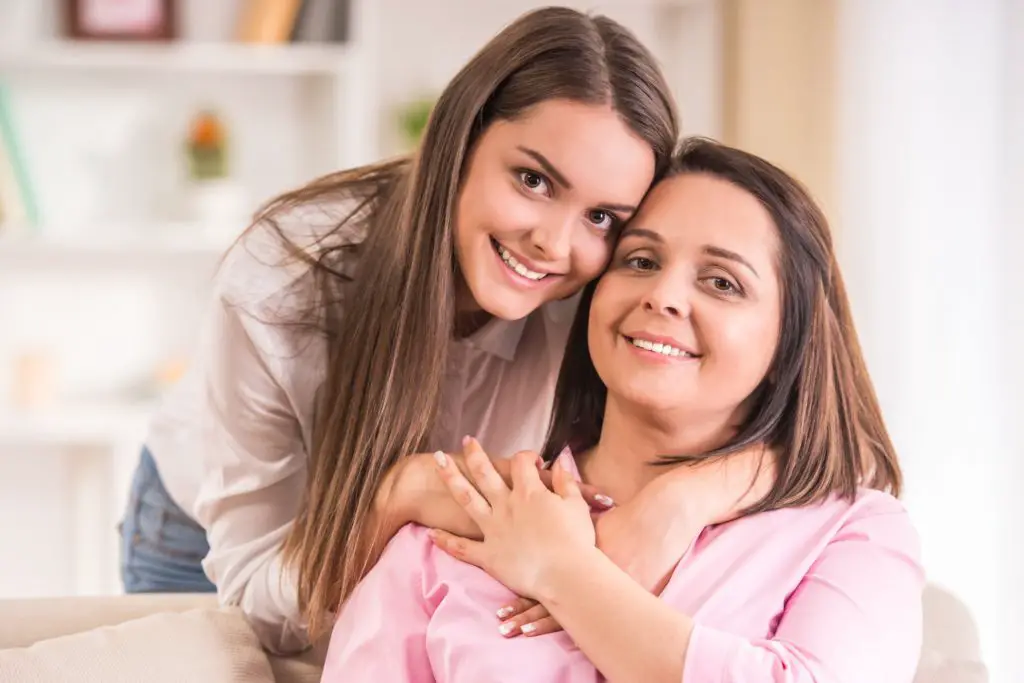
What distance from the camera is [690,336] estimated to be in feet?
4.39

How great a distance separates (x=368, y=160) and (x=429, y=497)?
2.14 metres

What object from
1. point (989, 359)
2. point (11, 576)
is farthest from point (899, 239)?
point (11, 576)

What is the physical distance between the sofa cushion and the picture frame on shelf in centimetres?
219

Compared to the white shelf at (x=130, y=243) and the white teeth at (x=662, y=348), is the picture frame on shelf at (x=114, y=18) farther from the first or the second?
the white teeth at (x=662, y=348)

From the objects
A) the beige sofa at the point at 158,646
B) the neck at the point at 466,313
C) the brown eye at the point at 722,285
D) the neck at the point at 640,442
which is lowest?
the beige sofa at the point at 158,646

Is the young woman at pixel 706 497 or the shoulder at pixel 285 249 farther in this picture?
the shoulder at pixel 285 249

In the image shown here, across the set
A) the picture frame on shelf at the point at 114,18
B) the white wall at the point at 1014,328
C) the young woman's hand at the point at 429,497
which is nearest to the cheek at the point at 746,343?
the young woman's hand at the point at 429,497

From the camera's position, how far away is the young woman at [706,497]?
4.19 feet

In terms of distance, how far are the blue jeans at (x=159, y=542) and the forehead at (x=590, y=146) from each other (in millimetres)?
966

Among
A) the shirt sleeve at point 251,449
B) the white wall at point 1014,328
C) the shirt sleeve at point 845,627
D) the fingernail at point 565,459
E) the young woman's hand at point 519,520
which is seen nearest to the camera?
the shirt sleeve at point 845,627

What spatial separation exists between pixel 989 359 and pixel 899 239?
32cm

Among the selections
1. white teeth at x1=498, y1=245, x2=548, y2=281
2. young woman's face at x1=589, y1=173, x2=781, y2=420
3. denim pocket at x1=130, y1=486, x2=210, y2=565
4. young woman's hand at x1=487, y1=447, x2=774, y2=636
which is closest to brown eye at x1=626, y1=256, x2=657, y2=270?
young woman's face at x1=589, y1=173, x2=781, y2=420

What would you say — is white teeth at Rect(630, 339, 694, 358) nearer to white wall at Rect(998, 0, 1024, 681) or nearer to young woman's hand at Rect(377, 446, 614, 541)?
young woman's hand at Rect(377, 446, 614, 541)

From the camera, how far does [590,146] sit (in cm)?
139
